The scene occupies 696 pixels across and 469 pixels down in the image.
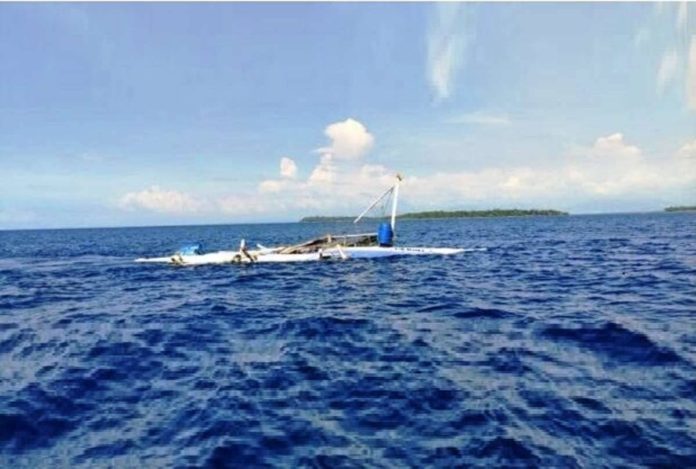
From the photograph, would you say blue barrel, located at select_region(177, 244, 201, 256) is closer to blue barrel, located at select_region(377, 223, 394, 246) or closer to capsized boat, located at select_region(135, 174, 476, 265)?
capsized boat, located at select_region(135, 174, 476, 265)

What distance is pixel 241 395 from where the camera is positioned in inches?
483

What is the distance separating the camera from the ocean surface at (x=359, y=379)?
31.2ft

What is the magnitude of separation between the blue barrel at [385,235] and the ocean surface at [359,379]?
17.8 m

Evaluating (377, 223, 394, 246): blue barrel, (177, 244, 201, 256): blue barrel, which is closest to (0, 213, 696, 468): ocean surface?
(377, 223, 394, 246): blue barrel

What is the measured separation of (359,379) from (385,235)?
3215 centimetres

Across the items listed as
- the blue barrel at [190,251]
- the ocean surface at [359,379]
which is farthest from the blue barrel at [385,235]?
the ocean surface at [359,379]

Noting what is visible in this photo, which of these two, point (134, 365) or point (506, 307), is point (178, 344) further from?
point (506, 307)

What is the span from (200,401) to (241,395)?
2.79ft

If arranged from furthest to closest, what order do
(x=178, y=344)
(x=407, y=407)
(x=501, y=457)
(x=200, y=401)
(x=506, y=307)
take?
(x=506, y=307) → (x=178, y=344) → (x=200, y=401) → (x=407, y=407) → (x=501, y=457)

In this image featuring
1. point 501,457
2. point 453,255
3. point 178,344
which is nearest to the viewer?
point 501,457

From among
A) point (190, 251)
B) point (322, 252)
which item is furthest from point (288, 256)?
point (190, 251)

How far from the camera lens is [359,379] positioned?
1303 cm

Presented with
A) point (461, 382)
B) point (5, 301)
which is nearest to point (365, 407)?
point (461, 382)

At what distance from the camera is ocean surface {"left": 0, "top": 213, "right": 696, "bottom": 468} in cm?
950
